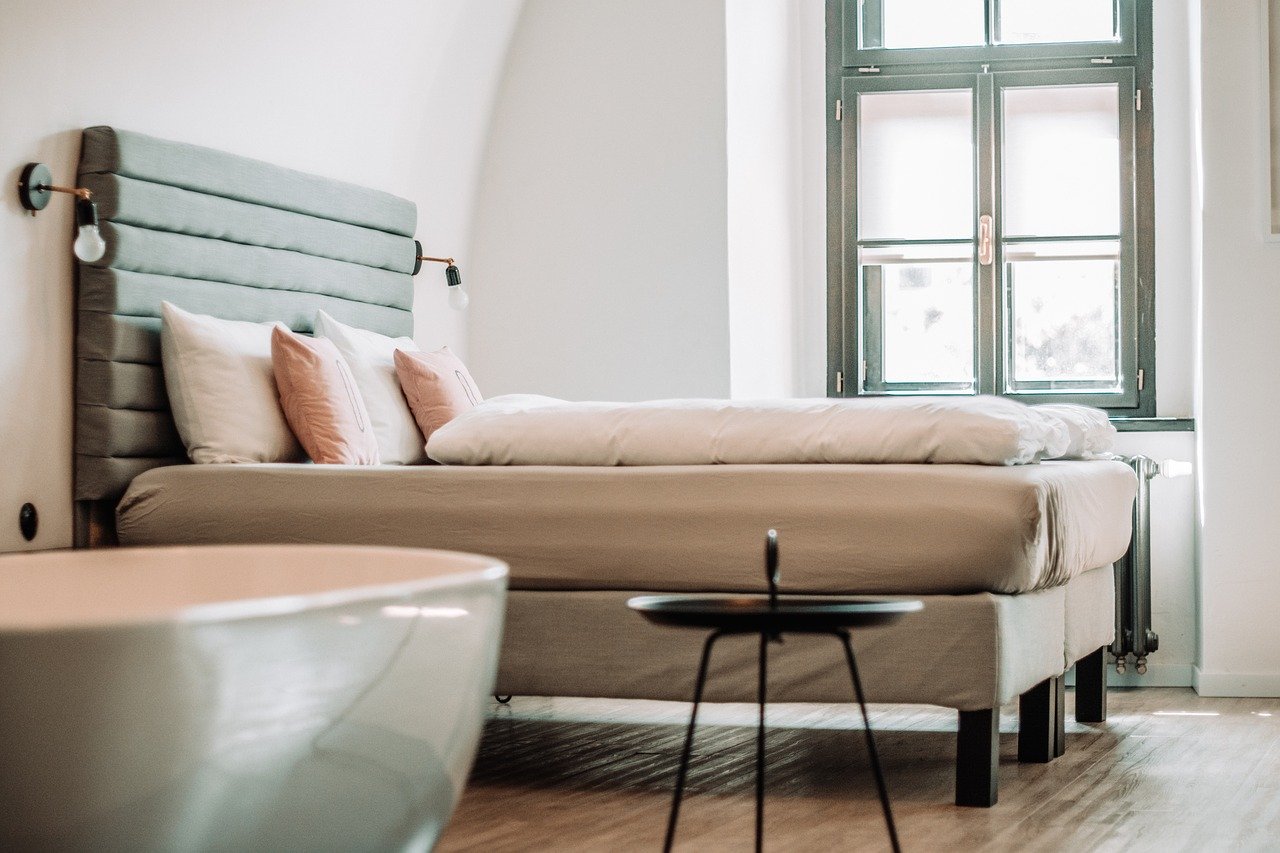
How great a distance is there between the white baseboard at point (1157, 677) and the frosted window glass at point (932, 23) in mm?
2217

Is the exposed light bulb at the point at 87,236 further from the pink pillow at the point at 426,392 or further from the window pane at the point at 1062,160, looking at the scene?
the window pane at the point at 1062,160

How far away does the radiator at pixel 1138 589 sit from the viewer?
444cm

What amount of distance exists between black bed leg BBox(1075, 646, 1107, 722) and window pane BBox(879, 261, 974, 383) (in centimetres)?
161

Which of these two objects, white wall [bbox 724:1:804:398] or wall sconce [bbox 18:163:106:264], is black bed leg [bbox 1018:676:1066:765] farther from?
wall sconce [bbox 18:163:106:264]

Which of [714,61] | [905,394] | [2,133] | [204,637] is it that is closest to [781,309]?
[905,394]

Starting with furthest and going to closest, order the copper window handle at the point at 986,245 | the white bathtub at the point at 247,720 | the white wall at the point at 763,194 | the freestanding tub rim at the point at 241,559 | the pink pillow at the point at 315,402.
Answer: the copper window handle at the point at 986,245 < the white wall at the point at 763,194 < the pink pillow at the point at 315,402 < the freestanding tub rim at the point at 241,559 < the white bathtub at the point at 247,720

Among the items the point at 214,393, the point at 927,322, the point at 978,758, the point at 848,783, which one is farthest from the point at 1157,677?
the point at 214,393

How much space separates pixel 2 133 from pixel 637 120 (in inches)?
93.6

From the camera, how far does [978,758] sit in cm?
270

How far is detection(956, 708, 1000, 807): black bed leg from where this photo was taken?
8.74 feet

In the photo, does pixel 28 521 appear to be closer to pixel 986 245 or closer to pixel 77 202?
pixel 77 202

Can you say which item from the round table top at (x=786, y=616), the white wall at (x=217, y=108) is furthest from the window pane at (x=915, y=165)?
the round table top at (x=786, y=616)

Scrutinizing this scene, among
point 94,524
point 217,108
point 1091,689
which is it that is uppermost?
point 217,108

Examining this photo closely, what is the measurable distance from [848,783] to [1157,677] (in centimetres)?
Answer: 194
